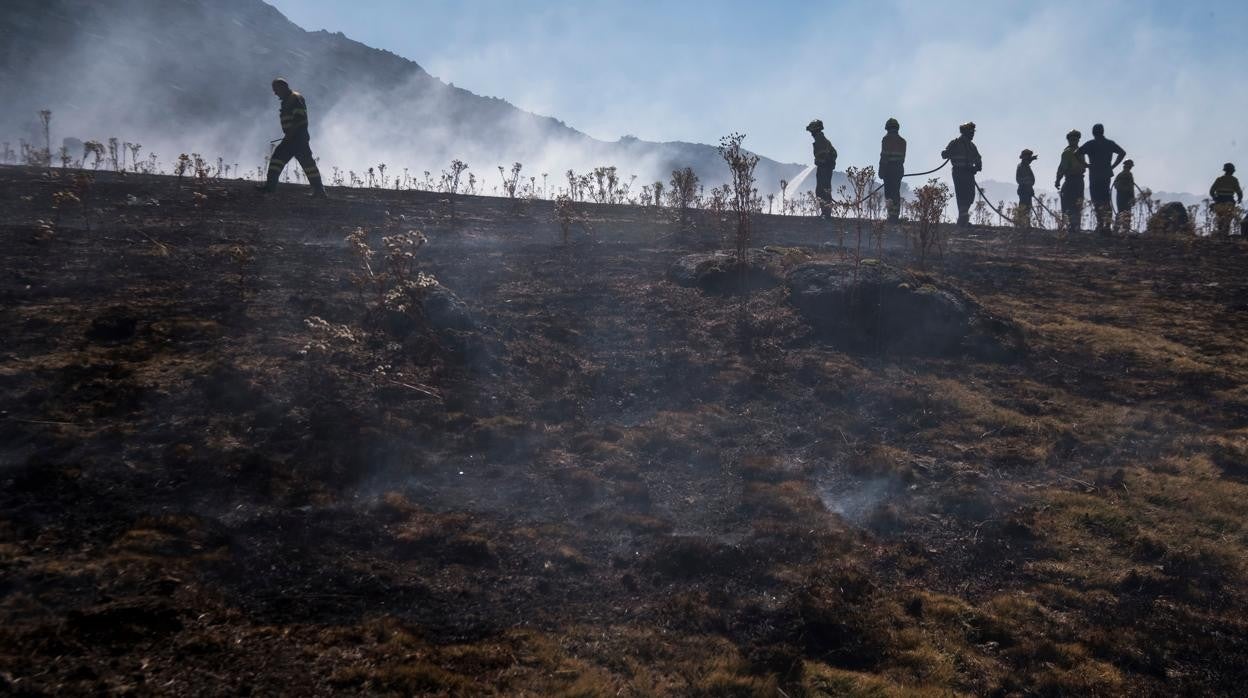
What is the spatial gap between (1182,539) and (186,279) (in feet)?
25.7

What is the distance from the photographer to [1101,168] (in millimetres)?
13742

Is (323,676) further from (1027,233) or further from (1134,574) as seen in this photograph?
(1027,233)

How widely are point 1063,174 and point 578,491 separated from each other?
13246 millimetres

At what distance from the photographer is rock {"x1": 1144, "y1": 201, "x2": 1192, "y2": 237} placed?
44.9 ft

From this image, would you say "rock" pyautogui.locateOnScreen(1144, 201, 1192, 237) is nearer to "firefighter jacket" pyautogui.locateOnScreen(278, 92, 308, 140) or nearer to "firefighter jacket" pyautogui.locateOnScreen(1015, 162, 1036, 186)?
"firefighter jacket" pyautogui.locateOnScreen(1015, 162, 1036, 186)

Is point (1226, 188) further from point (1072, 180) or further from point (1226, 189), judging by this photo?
point (1072, 180)

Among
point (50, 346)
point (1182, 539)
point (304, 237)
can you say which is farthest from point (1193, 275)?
point (50, 346)

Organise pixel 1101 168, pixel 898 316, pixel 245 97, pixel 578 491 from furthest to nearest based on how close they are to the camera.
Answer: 1. pixel 245 97
2. pixel 1101 168
3. pixel 898 316
4. pixel 578 491

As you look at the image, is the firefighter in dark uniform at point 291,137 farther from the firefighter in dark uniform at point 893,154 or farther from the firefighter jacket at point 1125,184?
the firefighter jacket at point 1125,184

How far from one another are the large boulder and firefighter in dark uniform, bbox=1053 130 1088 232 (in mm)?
8325

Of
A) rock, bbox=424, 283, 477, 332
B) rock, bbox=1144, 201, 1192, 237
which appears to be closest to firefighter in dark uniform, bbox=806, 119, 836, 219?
rock, bbox=1144, 201, 1192, 237

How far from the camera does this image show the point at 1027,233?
1345cm

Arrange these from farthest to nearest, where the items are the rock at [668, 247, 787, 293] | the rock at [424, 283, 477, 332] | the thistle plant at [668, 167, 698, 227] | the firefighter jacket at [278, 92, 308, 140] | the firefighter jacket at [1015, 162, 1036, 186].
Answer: the firefighter jacket at [1015, 162, 1036, 186] → the thistle plant at [668, 167, 698, 227] → the firefighter jacket at [278, 92, 308, 140] → the rock at [668, 247, 787, 293] → the rock at [424, 283, 477, 332]

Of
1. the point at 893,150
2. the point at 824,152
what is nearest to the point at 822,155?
the point at 824,152
